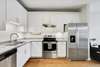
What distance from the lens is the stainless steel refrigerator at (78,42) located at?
6.60 metres

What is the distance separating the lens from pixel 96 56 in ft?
20.1

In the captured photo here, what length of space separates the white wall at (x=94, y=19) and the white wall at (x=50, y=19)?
1.23 m

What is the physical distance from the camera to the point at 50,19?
7.79 metres

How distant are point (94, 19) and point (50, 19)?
2235 mm

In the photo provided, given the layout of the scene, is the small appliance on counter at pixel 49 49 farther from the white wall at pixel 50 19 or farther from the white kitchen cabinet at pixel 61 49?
the white wall at pixel 50 19

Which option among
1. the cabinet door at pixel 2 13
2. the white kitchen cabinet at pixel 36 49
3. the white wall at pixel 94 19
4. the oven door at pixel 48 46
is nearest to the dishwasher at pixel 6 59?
the cabinet door at pixel 2 13

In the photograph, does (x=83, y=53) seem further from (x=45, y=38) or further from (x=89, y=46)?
(x=45, y=38)

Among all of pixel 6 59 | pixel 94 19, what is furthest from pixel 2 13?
pixel 94 19

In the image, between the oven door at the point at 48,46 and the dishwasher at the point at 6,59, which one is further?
the oven door at the point at 48,46

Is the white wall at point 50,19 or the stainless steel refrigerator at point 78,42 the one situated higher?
the white wall at point 50,19

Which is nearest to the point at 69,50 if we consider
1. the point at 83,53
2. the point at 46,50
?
the point at 83,53

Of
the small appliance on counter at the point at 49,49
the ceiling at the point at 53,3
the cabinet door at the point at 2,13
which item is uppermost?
the ceiling at the point at 53,3

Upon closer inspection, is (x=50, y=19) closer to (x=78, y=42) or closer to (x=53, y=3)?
(x=53, y=3)

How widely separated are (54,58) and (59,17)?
2.14 m
